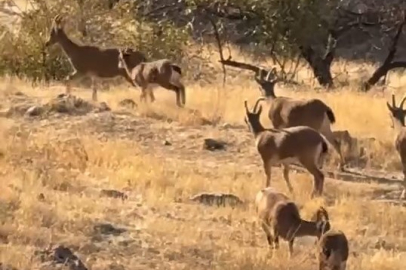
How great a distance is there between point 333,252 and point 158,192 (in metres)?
3.79

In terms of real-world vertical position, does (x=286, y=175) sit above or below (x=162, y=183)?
above

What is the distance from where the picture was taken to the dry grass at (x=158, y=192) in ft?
32.4

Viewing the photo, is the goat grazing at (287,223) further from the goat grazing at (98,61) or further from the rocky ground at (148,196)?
the goat grazing at (98,61)

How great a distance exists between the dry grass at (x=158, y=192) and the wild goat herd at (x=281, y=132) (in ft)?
0.92

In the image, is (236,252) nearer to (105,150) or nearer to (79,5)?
(105,150)

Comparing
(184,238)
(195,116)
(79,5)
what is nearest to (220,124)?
(195,116)

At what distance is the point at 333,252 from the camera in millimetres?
9125

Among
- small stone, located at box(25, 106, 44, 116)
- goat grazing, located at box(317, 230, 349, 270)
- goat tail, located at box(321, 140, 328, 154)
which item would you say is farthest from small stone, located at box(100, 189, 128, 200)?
small stone, located at box(25, 106, 44, 116)

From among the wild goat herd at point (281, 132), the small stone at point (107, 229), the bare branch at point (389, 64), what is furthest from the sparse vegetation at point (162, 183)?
the bare branch at point (389, 64)

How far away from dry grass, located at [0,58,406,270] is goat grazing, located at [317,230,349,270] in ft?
1.65

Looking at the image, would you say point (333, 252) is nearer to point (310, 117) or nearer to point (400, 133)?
point (400, 133)

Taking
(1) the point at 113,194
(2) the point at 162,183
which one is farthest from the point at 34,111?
(1) the point at 113,194

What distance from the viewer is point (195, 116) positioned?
1806cm

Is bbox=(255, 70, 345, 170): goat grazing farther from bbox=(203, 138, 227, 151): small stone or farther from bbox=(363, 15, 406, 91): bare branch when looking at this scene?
bbox=(363, 15, 406, 91): bare branch
